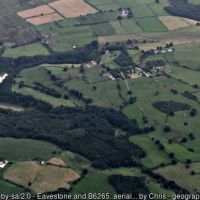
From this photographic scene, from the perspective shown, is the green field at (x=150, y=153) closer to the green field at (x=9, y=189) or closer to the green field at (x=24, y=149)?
the green field at (x=24, y=149)

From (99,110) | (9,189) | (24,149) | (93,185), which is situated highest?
(93,185)

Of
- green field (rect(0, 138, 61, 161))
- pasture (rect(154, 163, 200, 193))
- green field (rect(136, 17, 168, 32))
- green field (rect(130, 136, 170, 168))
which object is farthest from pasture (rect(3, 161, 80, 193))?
green field (rect(136, 17, 168, 32))

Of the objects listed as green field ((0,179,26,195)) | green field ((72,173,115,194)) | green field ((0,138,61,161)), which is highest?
green field ((72,173,115,194))

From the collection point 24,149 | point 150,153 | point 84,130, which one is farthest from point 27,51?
point 150,153

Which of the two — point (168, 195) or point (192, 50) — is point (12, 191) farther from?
point (192, 50)

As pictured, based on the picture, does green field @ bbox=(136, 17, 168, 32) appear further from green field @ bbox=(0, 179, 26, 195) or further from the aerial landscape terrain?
green field @ bbox=(0, 179, 26, 195)

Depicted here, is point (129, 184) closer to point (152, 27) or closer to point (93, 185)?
point (93, 185)

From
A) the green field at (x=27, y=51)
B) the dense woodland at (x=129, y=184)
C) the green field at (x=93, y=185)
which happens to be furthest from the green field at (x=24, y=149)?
the green field at (x=27, y=51)

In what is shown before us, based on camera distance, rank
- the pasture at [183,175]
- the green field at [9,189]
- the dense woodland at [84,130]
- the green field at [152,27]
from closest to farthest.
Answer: the green field at [9,189] → the pasture at [183,175] → the dense woodland at [84,130] → the green field at [152,27]
